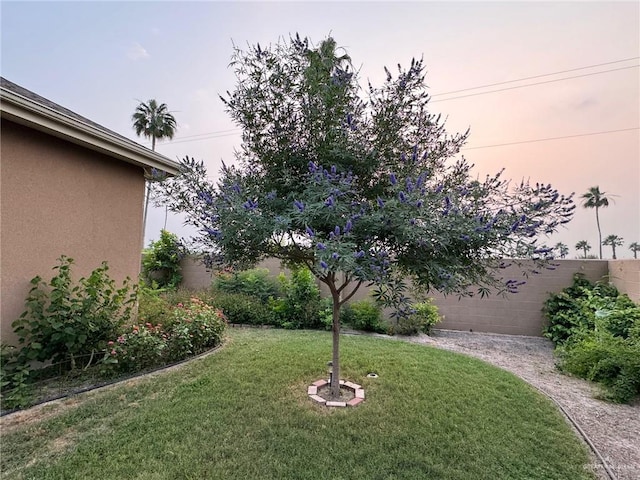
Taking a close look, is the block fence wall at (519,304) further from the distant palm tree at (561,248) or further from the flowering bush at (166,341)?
the distant palm tree at (561,248)

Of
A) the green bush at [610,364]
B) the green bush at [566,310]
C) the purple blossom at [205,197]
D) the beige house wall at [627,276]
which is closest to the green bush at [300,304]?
the purple blossom at [205,197]

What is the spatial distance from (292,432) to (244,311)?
556 centimetres

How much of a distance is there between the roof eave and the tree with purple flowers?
83.5 inches

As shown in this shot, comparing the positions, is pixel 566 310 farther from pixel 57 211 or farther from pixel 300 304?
pixel 57 211

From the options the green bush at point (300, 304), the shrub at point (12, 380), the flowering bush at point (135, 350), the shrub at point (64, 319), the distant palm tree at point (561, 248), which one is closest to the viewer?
the distant palm tree at point (561, 248)

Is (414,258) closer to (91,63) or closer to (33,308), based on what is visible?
(33,308)

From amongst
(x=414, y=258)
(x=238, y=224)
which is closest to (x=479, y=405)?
(x=414, y=258)

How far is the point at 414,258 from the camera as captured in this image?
2.78m

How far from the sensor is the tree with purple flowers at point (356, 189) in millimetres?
2521

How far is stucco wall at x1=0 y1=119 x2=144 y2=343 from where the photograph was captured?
398 centimetres

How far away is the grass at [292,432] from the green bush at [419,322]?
2797 mm

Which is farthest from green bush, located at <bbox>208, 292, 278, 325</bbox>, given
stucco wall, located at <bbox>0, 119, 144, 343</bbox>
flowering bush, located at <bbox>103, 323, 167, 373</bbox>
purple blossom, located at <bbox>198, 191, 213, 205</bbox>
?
purple blossom, located at <bbox>198, 191, 213, 205</bbox>

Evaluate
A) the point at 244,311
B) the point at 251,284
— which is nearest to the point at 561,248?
the point at 244,311

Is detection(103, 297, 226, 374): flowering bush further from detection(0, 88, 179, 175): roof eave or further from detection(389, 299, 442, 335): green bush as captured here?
detection(389, 299, 442, 335): green bush
